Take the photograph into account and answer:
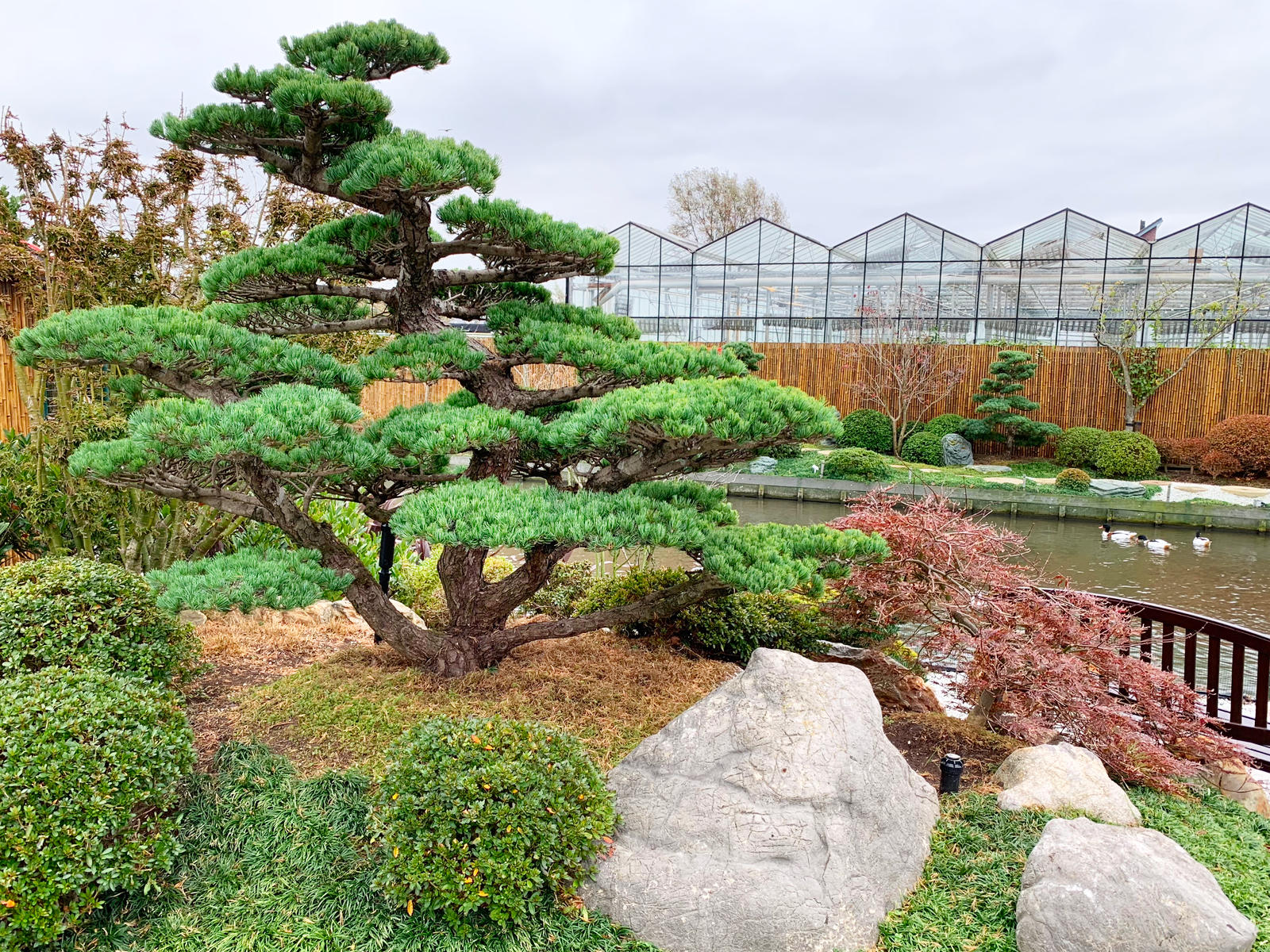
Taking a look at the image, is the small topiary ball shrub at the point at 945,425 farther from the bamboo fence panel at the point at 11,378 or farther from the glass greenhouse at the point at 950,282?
the bamboo fence panel at the point at 11,378

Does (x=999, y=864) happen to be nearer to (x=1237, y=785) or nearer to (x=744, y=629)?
(x=1237, y=785)

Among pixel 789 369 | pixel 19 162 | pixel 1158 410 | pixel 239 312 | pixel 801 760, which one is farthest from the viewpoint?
pixel 789 369

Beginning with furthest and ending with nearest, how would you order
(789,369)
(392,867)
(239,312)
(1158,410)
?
(789,369) < (1158,410) < (239,312) < (392,867)


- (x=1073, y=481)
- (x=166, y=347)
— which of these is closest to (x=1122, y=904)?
(x=166, y=347)

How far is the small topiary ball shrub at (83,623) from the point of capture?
3.15 meters

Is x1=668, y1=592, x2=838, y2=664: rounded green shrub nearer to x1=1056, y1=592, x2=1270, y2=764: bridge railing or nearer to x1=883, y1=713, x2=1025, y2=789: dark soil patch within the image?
x1=883, y1=713, x2=1025, y2=789: dark soil patch

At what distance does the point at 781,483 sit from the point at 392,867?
1314 cm

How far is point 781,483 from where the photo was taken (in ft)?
49.5

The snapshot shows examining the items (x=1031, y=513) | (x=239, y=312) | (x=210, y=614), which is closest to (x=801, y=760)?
(x=239, y=312)

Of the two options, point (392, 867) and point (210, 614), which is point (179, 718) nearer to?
point (392, 867)


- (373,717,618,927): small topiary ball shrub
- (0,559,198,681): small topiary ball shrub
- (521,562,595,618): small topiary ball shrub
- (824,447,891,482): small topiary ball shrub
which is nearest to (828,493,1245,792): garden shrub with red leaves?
(373,717,618,927): small topiary ball shrub

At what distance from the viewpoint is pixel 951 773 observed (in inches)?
131

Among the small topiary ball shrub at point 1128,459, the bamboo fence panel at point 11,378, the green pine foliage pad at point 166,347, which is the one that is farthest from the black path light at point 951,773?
the small topiary ball shrub at point 1128,459

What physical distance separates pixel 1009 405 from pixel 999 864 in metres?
15.3
